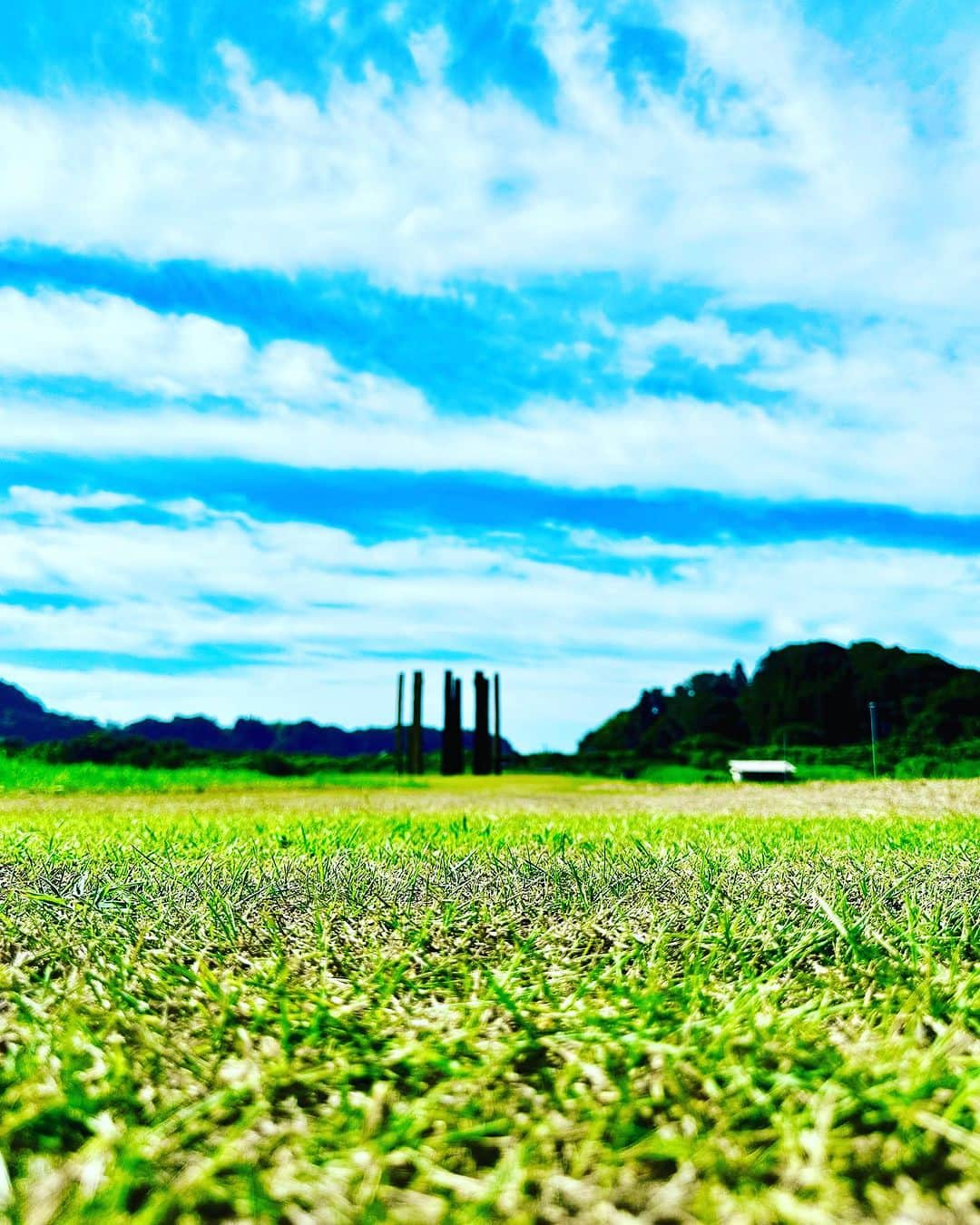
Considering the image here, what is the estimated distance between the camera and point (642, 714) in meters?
43.5

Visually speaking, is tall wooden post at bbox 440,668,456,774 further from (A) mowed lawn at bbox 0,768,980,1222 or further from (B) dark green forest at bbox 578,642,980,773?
(A) mowed lawn at bbox 0,768,980,1222

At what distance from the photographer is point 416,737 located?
33625mm

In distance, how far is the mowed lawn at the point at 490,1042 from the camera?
1488 millimetres

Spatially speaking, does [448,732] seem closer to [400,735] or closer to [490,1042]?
[400,735]

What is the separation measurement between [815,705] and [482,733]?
12630mm

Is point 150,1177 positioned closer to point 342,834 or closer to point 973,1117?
point 973,1117

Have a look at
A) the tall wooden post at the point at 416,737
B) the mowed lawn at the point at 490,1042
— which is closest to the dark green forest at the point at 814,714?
the tall wooden post at the point at 416,737

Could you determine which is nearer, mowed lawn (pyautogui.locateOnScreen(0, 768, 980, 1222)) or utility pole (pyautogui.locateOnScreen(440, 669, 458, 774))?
mowed lawn (pyautogui.locateOnScreen(0, 768, 980, 1222))

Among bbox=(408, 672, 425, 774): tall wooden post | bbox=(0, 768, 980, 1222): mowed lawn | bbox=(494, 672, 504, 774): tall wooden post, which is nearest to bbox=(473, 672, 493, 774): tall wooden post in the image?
bbox=(494, 672, 504, 774): tall wooden post

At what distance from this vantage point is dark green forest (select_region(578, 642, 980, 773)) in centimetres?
2811

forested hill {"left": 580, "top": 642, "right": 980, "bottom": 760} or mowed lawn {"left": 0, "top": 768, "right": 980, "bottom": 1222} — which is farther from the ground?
forested hill {"left": 580, "top": 642, "right": 980, "bottom": 760}

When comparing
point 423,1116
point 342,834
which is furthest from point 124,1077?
point 342,834

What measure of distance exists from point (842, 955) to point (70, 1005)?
6.57ft

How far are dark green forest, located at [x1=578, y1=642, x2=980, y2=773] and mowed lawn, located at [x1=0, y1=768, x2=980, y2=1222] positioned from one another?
21.4 metres
